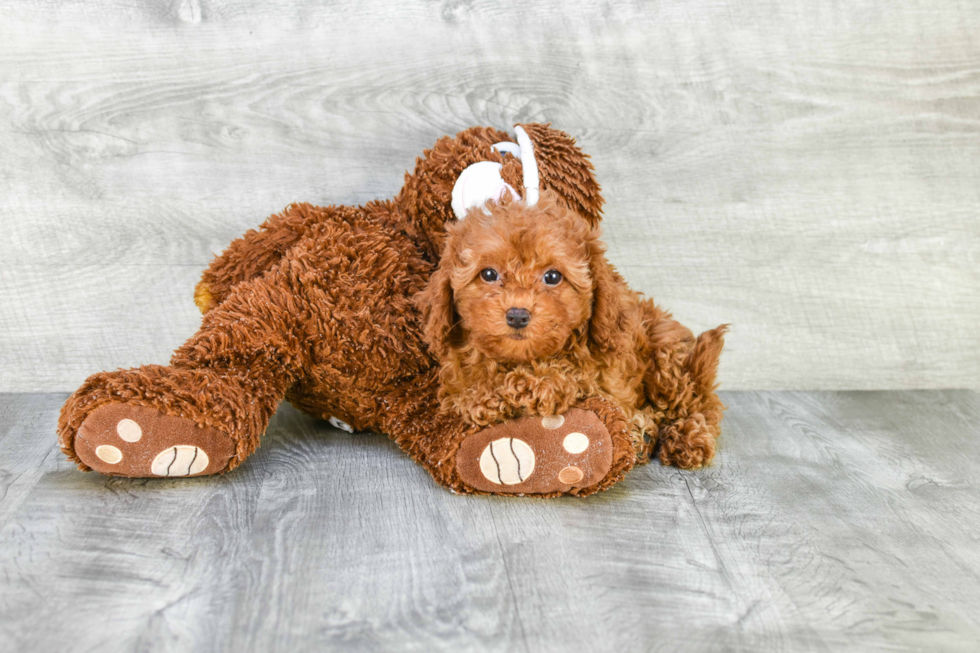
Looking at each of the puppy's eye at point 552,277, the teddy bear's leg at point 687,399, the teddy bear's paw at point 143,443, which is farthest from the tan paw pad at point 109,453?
the teddy bear's leg at point 687,399

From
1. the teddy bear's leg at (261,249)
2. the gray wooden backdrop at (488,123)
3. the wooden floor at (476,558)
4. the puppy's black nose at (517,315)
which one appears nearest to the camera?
the wooden floor at (476,558)

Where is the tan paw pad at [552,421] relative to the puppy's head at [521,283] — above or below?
below

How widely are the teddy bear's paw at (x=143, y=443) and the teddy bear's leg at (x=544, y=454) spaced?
1.27ft

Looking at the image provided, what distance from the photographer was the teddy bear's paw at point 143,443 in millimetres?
1251

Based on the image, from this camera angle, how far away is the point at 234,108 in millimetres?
1736

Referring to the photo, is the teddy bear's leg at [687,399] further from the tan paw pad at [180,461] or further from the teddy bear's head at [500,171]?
the tan paw pad at [180,461]

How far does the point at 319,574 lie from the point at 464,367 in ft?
1.35

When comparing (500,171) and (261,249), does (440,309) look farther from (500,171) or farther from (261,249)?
(261,249)

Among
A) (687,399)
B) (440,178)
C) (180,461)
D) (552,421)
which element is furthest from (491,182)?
(180,461)

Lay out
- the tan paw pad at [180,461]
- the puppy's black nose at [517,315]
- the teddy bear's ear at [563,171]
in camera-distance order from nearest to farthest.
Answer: the puppy's black nose at [517,315] → the tan paw pad at [180,461] → the teddy bear's ear at [563,171]

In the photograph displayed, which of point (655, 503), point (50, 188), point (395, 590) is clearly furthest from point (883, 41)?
point (50, 188)

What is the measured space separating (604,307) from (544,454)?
25cm

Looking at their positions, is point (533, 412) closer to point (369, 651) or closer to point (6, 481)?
point (369, 651)

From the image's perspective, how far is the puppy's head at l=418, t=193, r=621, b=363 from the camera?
1188mm
